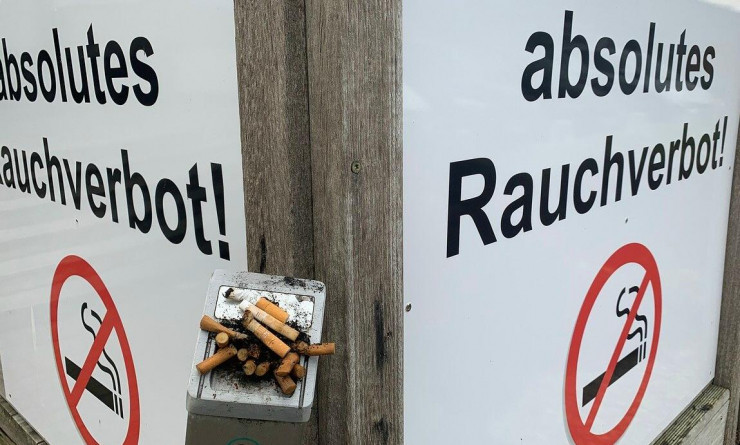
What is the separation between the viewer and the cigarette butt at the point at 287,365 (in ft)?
2.09

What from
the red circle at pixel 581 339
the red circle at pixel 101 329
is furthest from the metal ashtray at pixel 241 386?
the red circle at pixel 581 339

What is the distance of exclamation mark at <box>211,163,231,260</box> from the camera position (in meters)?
1.06

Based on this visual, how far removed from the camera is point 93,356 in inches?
62.5

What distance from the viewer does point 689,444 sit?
2096 mm

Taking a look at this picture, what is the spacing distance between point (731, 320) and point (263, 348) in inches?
86.6

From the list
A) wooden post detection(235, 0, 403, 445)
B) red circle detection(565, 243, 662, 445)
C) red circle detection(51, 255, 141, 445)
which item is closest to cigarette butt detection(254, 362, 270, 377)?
wooden post detection(235, 0, 403, 445)

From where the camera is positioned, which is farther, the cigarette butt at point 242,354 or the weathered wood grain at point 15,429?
the weathered wood grain at point 15,429

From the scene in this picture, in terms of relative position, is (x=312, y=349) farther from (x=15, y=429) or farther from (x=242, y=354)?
(x=15, y=429)

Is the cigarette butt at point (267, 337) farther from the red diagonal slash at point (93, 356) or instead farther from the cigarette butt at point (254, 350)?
the red diagonal slash at point (93, 356)

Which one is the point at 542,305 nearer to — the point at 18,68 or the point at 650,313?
the point at 650,313

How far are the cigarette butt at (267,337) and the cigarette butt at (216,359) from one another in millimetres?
28

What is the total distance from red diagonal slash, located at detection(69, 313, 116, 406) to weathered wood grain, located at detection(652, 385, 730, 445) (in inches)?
64.5

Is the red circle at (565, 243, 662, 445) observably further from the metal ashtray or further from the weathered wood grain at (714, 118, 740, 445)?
the metal ashtray

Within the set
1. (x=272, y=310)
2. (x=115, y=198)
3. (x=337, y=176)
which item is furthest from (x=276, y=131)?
(x=115, y=198)
